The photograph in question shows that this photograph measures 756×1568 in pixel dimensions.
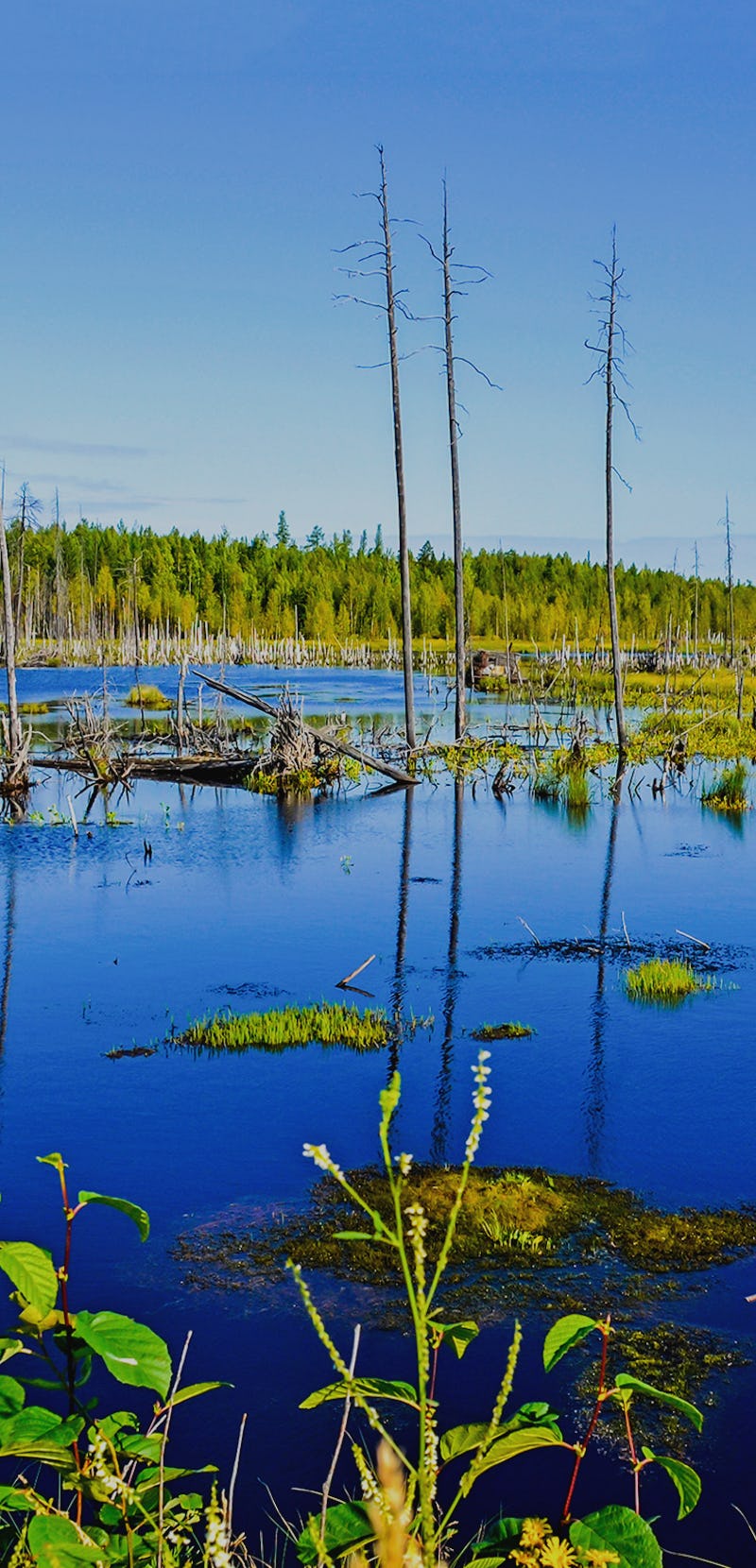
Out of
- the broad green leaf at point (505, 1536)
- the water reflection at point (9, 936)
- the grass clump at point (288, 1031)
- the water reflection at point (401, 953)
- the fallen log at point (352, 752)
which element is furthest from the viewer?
the fallen log at point (352, 752)

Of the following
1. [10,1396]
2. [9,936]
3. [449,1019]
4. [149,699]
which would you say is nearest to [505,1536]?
[10,1396]

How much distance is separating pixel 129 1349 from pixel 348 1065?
865 centimetres

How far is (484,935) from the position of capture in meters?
16.3

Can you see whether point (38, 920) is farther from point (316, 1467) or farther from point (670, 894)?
point (316, 1467)

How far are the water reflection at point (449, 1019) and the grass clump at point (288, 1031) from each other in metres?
0.64

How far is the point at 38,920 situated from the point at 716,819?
1416 centimetres

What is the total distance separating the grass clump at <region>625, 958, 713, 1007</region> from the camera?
13.5 m

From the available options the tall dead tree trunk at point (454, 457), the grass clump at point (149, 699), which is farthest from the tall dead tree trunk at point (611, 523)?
the grass clump at point (149, 699)

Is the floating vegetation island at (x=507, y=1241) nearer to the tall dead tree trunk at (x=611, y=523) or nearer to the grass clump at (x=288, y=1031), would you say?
the grass clump at (x=288, y=1031)

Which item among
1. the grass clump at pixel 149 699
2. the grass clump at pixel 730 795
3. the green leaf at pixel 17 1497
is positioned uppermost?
the grass clump at pixel 149 699

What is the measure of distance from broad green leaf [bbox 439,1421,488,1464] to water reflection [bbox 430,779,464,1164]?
21.6 feet

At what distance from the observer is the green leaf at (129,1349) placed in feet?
9.28

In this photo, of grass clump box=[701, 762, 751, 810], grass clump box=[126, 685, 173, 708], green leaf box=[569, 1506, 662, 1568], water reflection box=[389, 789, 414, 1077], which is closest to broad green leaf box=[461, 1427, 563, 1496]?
green leaf box=[569, 1506, 662, 1568]

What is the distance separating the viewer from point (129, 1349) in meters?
2.87
